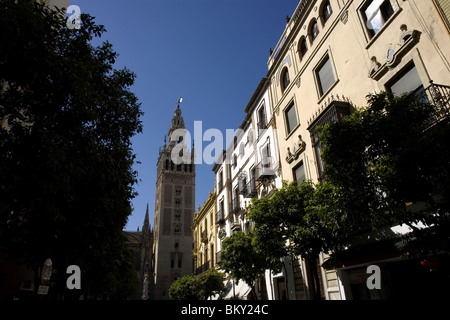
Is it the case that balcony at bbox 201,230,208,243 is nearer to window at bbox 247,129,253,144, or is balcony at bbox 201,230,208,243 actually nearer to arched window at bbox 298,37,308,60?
window at bbox 247,129,253,144

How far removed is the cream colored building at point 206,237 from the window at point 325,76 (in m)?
18.3

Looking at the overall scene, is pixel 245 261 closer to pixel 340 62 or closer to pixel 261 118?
pixel 340 62

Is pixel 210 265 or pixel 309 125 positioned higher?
pixel 309 125

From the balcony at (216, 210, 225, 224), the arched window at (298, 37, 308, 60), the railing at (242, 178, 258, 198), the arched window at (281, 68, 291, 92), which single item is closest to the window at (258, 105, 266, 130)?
the arched window at (281, 68, 291, 92)

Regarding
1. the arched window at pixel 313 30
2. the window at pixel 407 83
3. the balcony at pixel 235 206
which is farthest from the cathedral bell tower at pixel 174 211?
the window at pixel 407 83

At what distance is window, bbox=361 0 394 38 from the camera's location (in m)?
10.2

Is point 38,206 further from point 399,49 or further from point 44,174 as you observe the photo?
point 399,49

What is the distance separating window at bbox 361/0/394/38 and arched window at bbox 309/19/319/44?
11.3ft

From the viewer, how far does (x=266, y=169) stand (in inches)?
698

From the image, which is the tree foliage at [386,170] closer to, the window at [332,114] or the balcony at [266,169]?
the window at [332,114]

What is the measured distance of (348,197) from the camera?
666 centimetres
